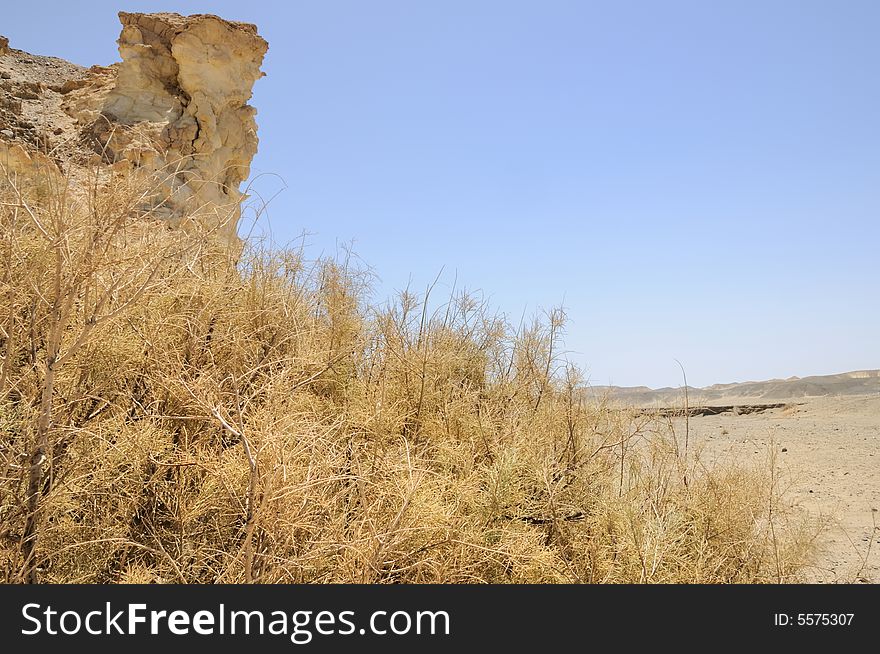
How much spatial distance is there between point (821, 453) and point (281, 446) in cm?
1204

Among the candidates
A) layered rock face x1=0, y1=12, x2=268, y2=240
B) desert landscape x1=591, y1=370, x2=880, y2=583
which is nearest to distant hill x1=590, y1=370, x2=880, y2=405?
desert landscape x1=591, y1=370, x2=880, y2=583

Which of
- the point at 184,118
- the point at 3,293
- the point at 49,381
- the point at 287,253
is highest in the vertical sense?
the point at 184,118

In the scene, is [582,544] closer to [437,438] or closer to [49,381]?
[437,438]

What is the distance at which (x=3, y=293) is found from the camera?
3.11 m

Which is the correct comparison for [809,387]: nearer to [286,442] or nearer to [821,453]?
[821,453]

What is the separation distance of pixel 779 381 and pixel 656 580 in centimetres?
4480

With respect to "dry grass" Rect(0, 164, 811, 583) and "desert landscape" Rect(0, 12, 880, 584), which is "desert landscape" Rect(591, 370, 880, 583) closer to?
"desert landscape" Rect(0, 12, 880, 584)

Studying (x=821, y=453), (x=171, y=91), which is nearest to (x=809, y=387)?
(x=821, y=453)

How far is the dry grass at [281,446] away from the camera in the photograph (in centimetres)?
254

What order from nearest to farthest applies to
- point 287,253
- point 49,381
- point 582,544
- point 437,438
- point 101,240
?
point 49,381 < point 101,240 < point 582,544 < point 437,438 < point 287,253

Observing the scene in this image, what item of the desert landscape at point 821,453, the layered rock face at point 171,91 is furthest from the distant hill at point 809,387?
the layered rock face at point 171,91

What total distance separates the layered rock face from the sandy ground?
9182 mm

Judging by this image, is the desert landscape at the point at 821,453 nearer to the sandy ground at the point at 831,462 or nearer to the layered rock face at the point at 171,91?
the sandy ground at the point at 831,462

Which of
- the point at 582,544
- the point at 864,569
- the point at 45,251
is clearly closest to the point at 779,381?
the point at 864,569
